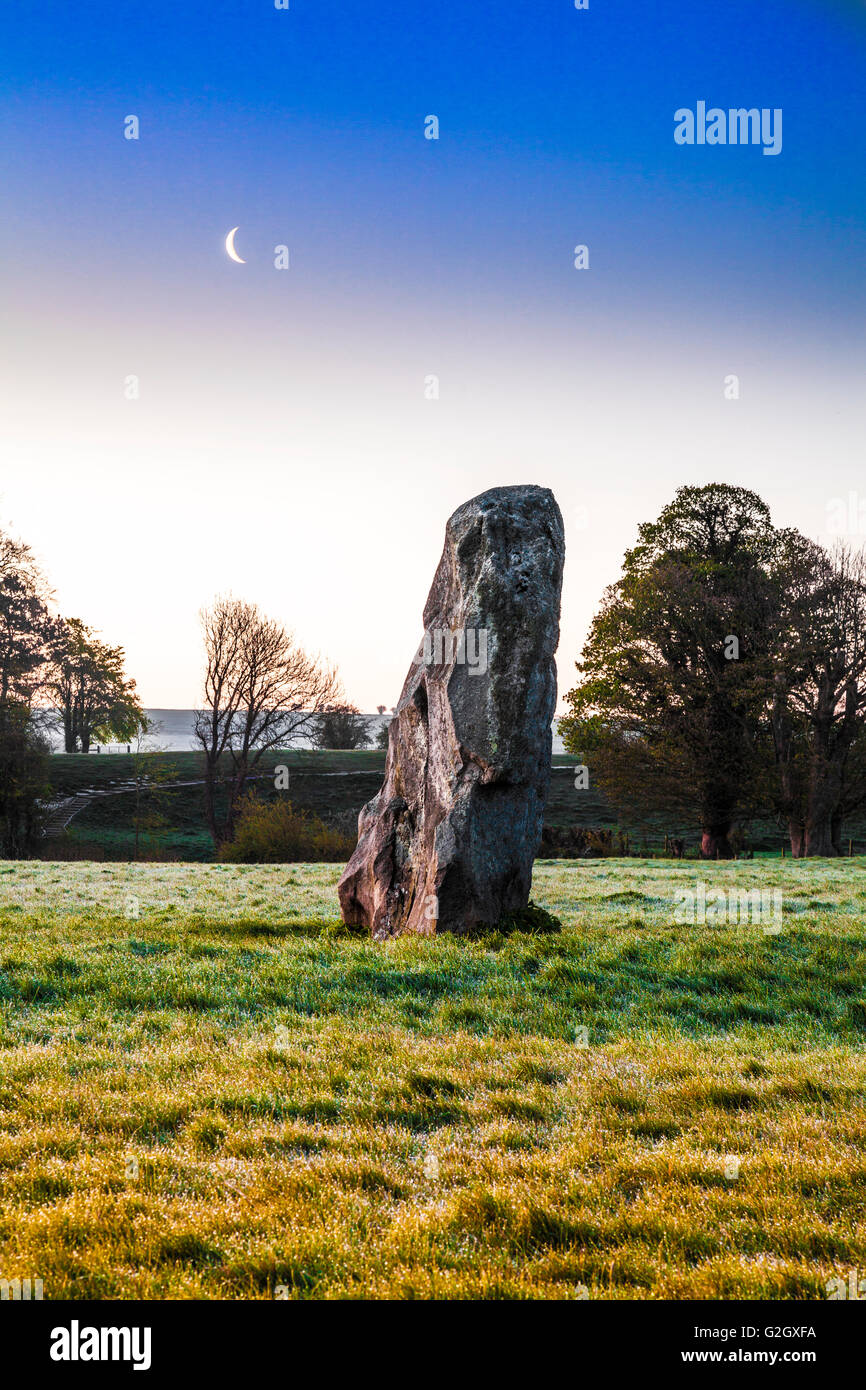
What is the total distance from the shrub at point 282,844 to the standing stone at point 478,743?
23.2m

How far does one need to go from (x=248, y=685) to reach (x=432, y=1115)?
40.0 metres

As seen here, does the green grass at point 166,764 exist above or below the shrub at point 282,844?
above

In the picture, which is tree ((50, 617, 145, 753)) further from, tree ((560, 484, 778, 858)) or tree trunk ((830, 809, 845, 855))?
tree trunk ((830, 809, 845, 855))

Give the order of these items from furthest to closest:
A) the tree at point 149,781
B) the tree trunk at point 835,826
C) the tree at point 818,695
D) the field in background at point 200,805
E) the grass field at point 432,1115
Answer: the tree at point 149,781 < the field in background at point 200,805 < the tree trunk at point 835,826 < the tree at point 818,695 < the grass field at point 432,1115

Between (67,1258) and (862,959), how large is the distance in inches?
362

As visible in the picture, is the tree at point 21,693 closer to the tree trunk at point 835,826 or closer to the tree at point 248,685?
the tree at point 248,685

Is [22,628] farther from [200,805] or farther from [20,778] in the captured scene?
[200,805]

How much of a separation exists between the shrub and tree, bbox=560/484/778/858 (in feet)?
35.6

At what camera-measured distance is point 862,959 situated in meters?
9.89

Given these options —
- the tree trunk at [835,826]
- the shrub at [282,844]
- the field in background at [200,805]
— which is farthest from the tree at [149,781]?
the tree trunk at [835,826]

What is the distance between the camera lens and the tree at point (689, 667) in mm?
30469

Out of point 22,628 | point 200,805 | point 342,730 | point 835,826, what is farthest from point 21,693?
point 835,826

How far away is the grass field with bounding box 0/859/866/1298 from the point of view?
364 cm

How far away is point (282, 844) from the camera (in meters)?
35.1
